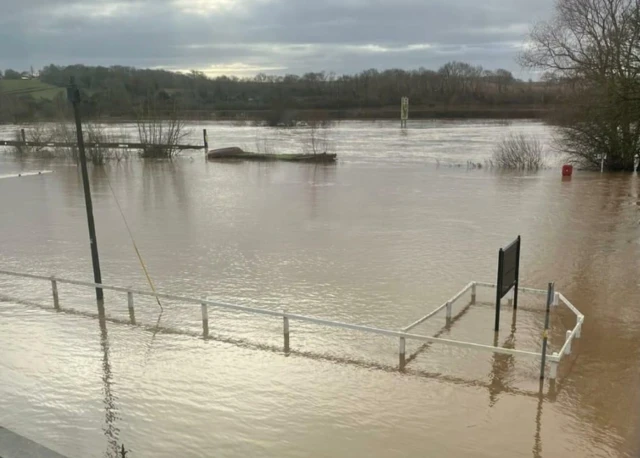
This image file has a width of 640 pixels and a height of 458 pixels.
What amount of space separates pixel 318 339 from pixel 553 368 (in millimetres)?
3016

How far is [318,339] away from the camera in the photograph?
773 cm

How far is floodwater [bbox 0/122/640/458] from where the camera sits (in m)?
5.54

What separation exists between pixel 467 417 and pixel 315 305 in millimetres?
3878

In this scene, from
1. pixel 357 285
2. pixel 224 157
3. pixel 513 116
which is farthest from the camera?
pixel 513 116

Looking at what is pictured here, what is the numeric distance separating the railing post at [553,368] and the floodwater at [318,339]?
0.17 meters

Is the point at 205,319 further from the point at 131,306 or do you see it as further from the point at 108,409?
the point at 108,409

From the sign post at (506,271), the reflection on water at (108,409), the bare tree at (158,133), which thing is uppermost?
the bare tree at (158,133)

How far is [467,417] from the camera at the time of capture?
577cm

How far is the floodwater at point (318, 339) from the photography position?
218 inches

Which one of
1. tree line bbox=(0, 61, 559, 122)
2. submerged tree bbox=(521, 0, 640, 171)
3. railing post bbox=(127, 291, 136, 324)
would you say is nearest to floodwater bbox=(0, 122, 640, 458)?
railing post bbox=(127, 291, 136, 324)

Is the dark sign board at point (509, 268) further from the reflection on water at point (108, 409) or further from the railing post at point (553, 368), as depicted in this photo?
the reflection on water at point (108, 409)

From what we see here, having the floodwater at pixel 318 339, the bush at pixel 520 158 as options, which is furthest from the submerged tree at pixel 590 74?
the floodwater at pixel 318 339

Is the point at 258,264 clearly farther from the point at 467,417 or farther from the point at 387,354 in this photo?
the point at 467,417

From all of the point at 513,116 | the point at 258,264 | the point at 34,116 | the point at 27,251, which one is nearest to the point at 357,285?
the point at 258,264
